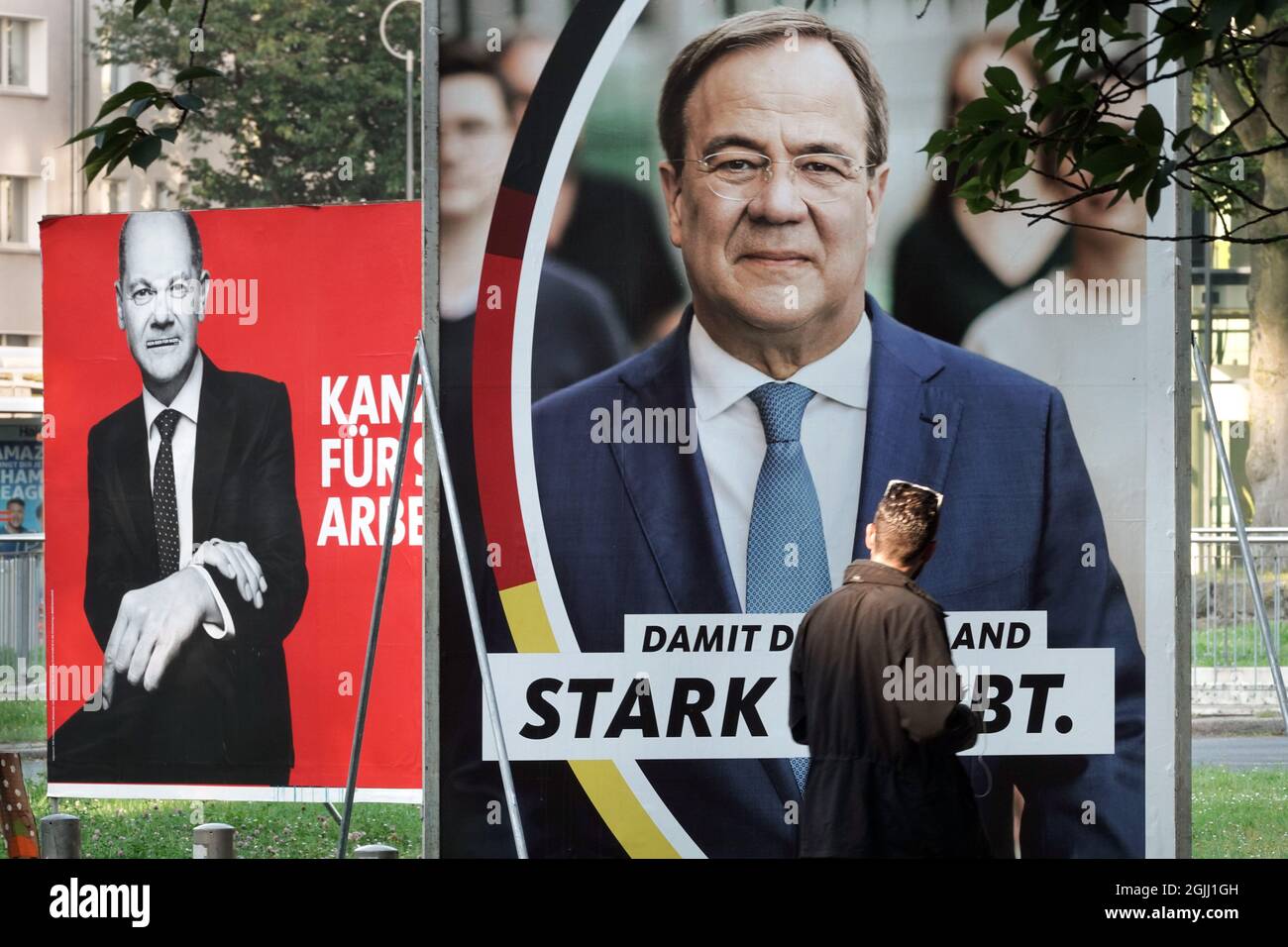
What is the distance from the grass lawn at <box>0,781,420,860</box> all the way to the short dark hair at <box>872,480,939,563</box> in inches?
228

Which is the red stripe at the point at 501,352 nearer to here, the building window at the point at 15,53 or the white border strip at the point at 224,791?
the white border strip at the point at 224,791

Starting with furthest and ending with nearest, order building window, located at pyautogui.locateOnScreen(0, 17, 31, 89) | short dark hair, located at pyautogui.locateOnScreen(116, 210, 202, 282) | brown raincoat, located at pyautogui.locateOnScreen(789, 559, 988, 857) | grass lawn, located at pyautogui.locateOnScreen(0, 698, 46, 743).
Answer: building window, located at pyautogui.locateOnScreen(0, 17, 31, 89) < grass lawn, located at pyautogui.locateOnScreen(0, 698, 46, 743) < short dark hair, located at pyautogui.locateOnScreen(116, 210, 202, 282) < brown raincoat, located at pyautogui.locateOnScreen(789, 559, 988, 857)

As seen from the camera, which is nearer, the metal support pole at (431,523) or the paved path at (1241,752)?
the metal support pole at (431,523)

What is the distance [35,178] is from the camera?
46.1 metres

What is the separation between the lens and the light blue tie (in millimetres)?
6293

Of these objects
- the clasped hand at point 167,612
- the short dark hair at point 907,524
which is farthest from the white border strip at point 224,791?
the short dark hair at point 907,524

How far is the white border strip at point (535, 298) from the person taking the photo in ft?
21.1

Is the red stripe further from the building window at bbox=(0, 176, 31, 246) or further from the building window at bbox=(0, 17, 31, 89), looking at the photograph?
the building window at bbox=(0, 176, 31, 246)

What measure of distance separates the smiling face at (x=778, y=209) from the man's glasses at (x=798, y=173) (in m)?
0.02

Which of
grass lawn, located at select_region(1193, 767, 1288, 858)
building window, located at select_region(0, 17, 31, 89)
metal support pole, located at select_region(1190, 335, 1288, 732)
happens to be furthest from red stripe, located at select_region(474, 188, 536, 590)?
building window, located at select_region(0, 17, 31, 89)

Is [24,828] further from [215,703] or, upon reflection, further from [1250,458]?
[1250,458]

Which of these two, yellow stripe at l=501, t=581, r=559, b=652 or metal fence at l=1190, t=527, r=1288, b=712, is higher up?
yellow stripe at l=501, t=581, r=559, b=652

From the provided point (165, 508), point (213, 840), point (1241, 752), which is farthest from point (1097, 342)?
point (1241, 752)

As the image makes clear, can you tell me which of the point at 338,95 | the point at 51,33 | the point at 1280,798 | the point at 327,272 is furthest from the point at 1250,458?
the point at 51,33
